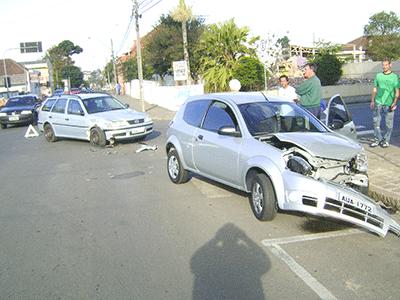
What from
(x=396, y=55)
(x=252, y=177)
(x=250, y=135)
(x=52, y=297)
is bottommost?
(x=52, y=297)

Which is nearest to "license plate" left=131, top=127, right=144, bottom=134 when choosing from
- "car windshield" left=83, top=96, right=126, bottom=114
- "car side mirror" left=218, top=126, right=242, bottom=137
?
"car windshield" left=83, top=96, right=126, bottom=114

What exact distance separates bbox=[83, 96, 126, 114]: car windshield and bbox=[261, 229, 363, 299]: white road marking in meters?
9.97

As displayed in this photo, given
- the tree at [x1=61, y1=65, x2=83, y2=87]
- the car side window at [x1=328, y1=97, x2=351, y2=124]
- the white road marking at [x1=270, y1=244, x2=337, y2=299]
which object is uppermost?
the tree at [x1=61, y1=65, x2=83, y2=87]

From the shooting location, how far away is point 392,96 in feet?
29.2

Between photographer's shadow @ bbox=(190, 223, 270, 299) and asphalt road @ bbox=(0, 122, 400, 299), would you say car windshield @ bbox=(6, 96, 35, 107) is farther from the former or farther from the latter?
photographer's shadow @ bbox=(190, 223, 270, 299)

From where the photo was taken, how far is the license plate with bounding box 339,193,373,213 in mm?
4852

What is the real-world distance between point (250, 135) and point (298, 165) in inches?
39.0

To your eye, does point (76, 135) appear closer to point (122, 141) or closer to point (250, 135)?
point (122, 141)

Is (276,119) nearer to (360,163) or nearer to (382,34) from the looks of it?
(360,163)

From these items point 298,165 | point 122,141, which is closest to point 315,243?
point 298,165

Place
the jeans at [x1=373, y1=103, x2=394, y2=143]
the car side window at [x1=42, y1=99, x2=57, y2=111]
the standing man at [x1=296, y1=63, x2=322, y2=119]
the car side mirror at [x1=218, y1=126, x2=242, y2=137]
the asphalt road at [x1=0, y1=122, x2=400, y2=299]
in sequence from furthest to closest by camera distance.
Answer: the car side window at [x1=42, y1=99, x2=57, y2=111], the jeans at [x1=373, y1=103, x2=394, y2=143], the standing man at [x1=296, y1=63, x2=322, y2=119], the car side mirror at [x1=218, y1=126, x2=242, y2=137], the asphalt road at [x1=0, y1=122, x2=400, y2=299]

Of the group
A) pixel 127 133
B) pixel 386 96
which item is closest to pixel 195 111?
pixel 386 96

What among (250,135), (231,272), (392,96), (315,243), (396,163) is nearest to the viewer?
(231,272)

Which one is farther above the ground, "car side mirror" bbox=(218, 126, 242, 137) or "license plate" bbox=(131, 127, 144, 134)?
"car side mirror" bbox=(218, 126, 242, 137)
